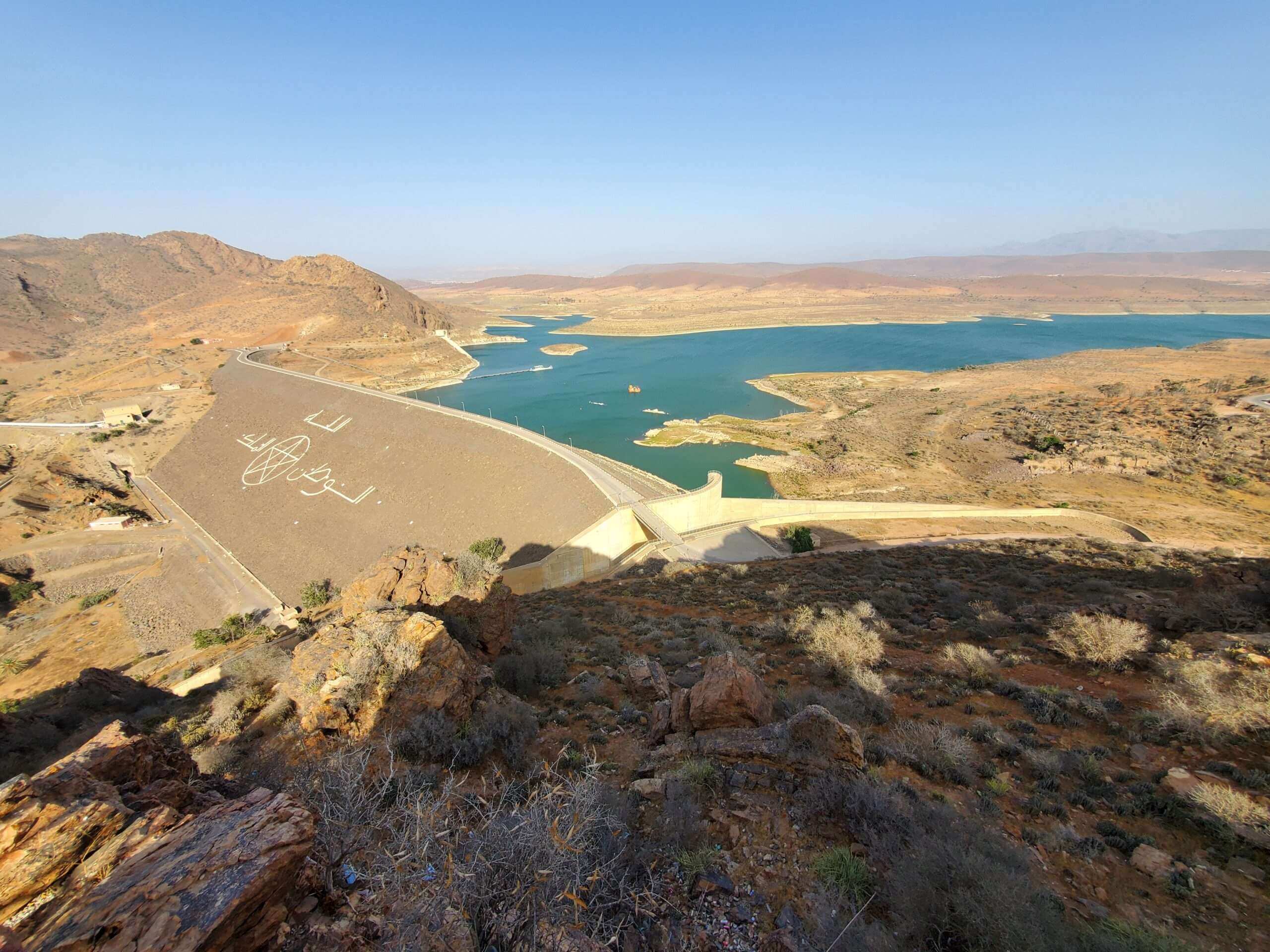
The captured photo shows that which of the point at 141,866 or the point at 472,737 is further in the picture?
the point at 472,737

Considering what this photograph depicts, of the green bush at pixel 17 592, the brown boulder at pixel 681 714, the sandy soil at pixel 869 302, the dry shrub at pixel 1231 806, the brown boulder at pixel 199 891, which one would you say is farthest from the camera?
the sandy soil at pixel 869 302

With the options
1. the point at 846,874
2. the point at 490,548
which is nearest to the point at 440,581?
the point at 846,874

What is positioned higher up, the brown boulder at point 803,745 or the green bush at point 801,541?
the brown boulder at point 803,745

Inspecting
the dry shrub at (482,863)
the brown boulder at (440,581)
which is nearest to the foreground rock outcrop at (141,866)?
the dry shrub at (482,863)

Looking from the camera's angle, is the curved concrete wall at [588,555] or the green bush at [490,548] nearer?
the curved concrete wall at [588,555]

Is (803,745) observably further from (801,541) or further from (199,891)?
(801,541)

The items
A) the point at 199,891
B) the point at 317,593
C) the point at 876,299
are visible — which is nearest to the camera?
the point at 199,891

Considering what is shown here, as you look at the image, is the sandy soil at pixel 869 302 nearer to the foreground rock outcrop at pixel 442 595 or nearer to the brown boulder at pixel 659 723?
the foreground rock outcrop at pixel 442 595

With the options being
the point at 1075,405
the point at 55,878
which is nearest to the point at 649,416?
the point at 1075,405
